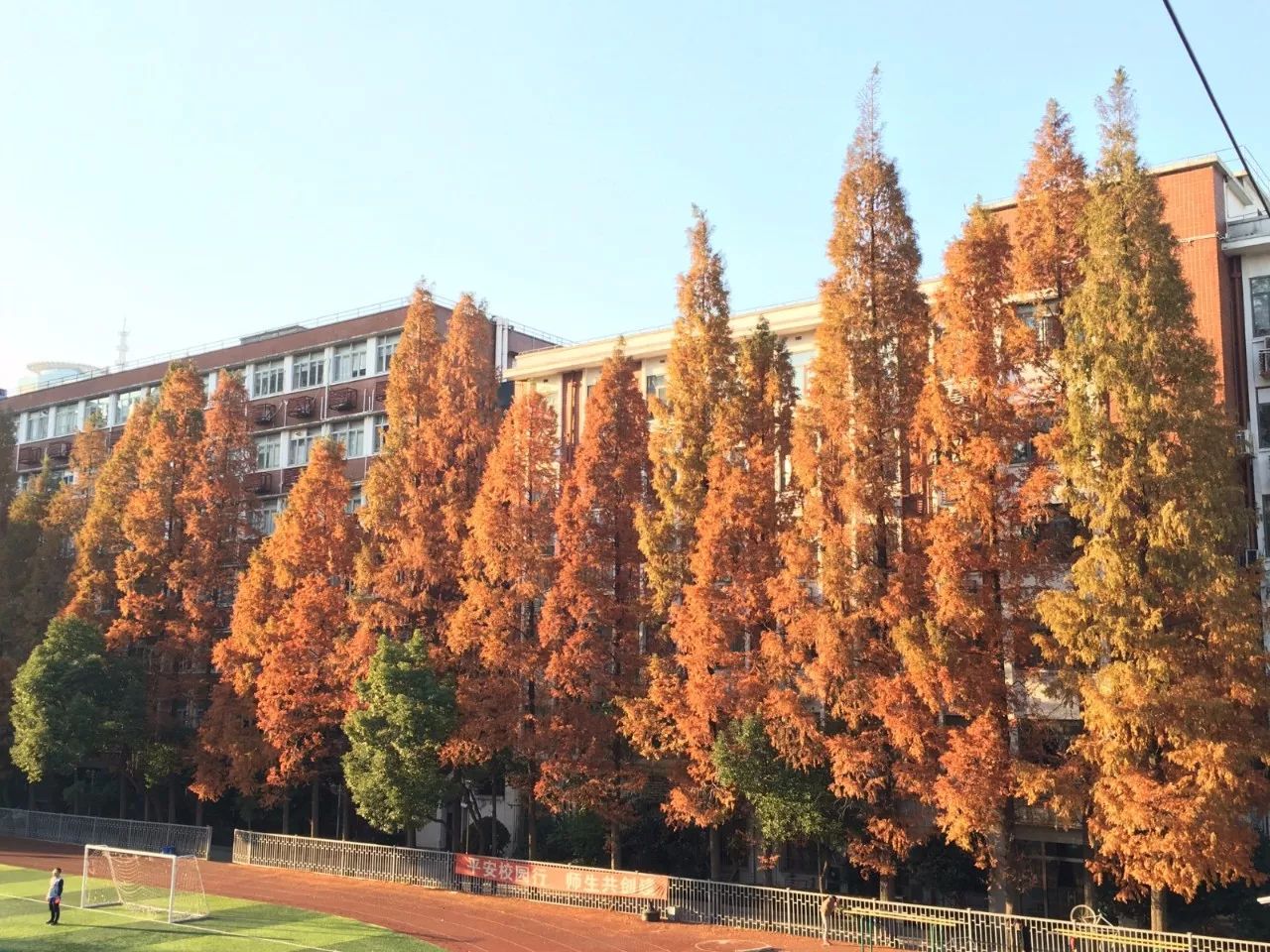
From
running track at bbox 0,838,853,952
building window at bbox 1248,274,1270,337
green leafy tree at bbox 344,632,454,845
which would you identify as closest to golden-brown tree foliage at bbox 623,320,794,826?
running track at bbox 0,838,853,952

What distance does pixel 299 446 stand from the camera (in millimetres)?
55469

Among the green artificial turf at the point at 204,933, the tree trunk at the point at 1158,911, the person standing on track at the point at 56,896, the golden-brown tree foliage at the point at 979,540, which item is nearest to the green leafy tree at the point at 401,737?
the green artificial turf at the point at 204,933

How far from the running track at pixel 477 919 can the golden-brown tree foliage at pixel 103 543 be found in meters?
13.2

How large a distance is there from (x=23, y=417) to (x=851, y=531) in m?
59.5

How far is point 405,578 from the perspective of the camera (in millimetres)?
37000

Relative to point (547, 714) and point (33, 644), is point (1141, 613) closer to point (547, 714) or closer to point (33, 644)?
point (547, 714)

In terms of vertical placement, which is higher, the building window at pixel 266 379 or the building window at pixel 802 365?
the building window at pixel 266 379

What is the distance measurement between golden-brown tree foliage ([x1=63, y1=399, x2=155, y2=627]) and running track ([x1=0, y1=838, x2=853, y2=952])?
1320 cm

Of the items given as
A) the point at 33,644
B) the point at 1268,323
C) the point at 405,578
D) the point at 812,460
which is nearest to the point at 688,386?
the point at 812,460

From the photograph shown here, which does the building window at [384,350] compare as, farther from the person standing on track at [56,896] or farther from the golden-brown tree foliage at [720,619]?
the person standing on track at [56,896]

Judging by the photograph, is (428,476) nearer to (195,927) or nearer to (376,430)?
(195,927)

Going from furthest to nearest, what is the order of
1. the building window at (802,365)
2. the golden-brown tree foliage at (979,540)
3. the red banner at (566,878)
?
1. the building window at (802,365)
2. the red banner at (566,878)
3. the golden-brown tree foliage at (979,540)

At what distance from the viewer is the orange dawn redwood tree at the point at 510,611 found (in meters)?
33.6

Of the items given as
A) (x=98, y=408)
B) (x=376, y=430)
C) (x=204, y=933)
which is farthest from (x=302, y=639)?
(x=98, y=408)
